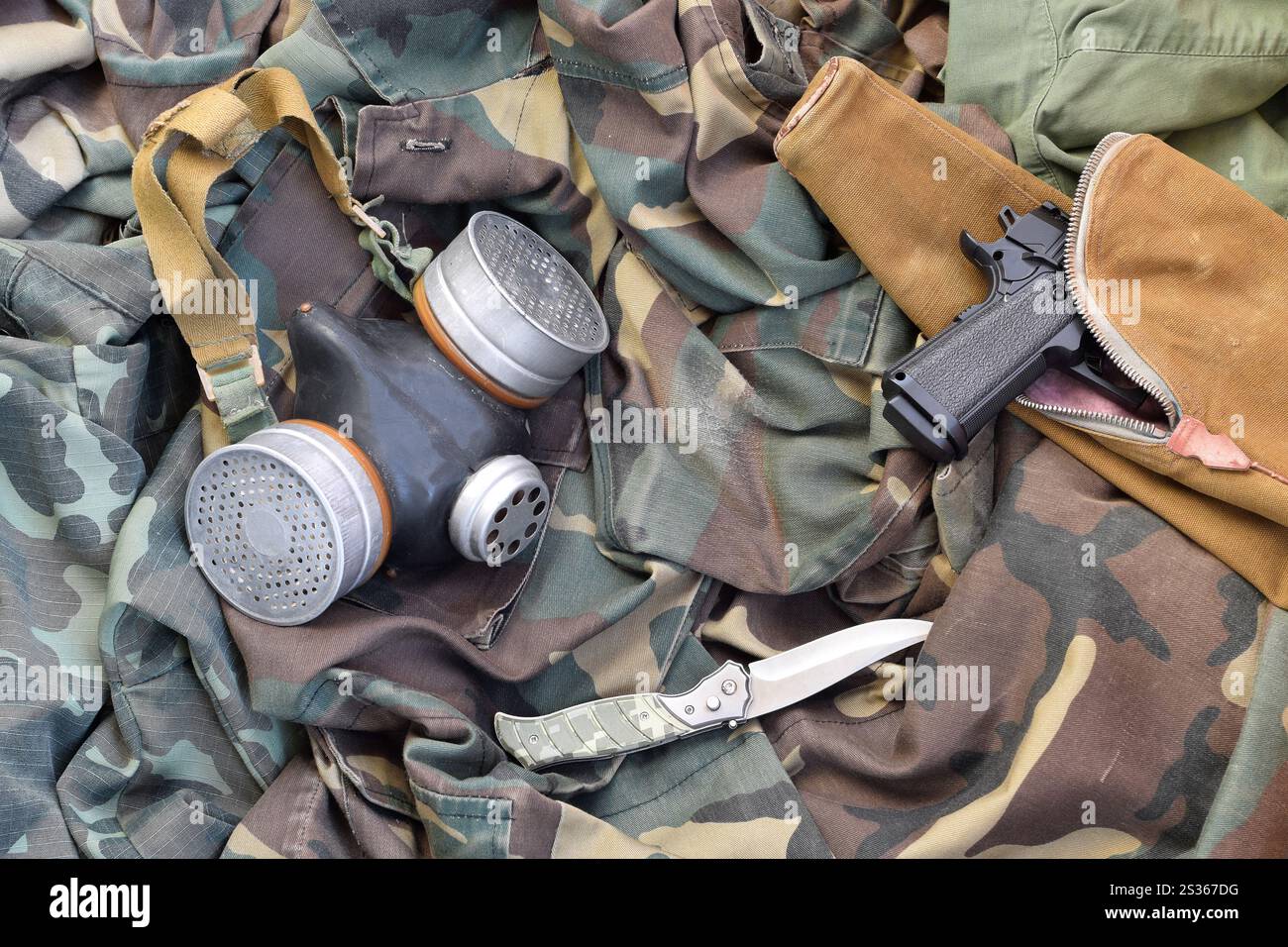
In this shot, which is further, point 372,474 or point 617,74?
point 617,74

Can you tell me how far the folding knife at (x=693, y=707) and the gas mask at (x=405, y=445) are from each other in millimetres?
172

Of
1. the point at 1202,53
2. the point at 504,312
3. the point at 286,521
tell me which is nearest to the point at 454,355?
the point at 504,312

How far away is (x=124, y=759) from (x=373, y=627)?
254 mm

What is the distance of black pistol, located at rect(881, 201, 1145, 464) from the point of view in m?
0.97

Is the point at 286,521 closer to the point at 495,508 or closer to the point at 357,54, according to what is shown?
the point at 495,508

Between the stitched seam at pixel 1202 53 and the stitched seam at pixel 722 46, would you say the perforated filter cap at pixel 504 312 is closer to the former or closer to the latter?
the stitched seam at pixel 722 46

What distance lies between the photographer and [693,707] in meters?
1.02

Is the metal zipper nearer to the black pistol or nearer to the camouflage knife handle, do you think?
the black pistol

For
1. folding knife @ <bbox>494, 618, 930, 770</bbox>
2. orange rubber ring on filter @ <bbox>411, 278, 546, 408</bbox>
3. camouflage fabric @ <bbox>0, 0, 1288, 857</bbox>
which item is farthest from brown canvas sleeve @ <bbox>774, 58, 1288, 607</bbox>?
orange rubber ring on filter @ <bbox>411, 278, 546, 408</bbox>

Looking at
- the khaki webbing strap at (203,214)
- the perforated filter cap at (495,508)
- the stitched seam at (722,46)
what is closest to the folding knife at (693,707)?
the perforated filter cap at (495,508)

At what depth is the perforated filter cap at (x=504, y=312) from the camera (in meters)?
1.00

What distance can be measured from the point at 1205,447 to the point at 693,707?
52 centimetres

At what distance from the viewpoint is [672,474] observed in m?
1.09
